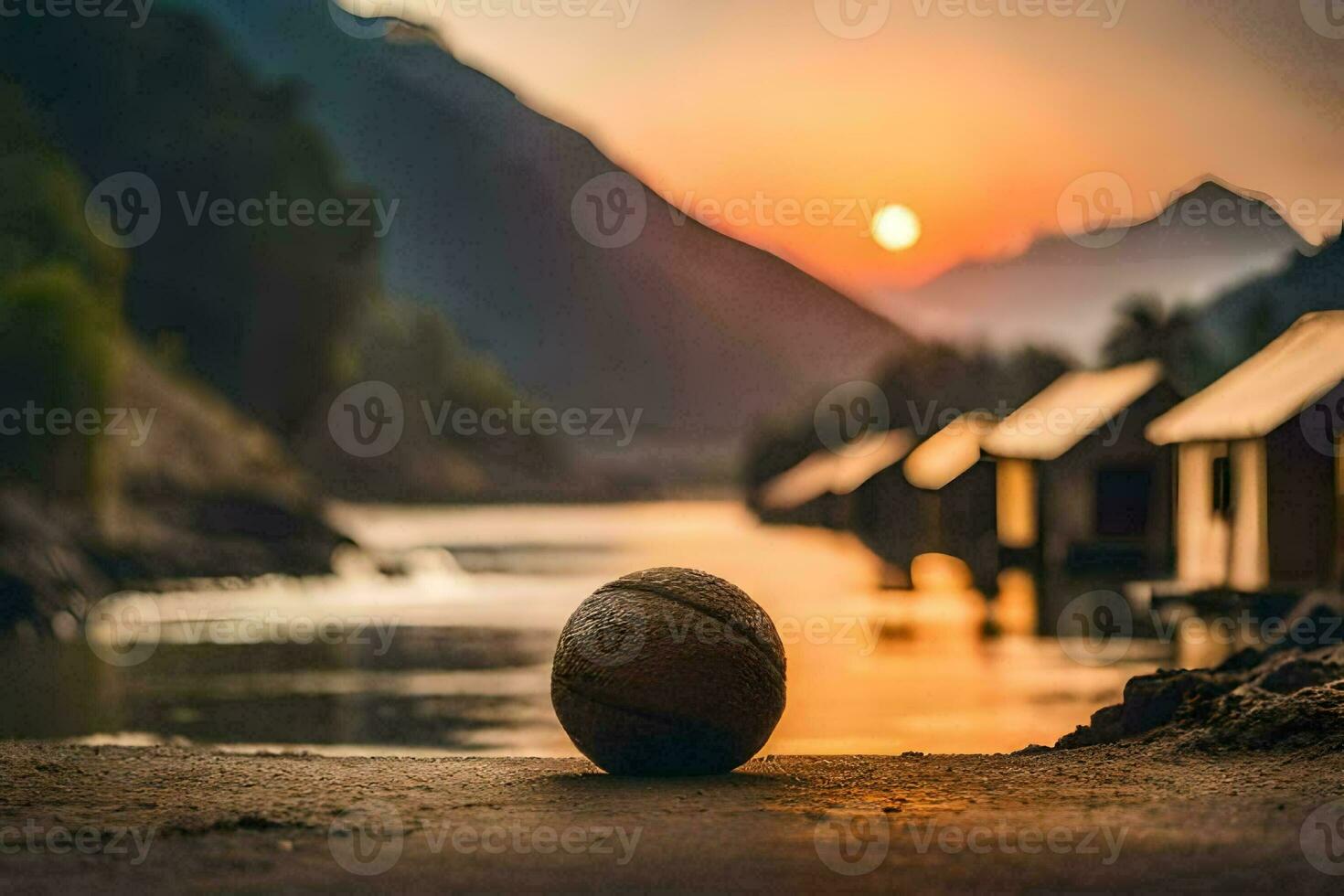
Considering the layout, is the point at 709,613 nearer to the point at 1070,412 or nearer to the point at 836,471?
the point at 1070,412

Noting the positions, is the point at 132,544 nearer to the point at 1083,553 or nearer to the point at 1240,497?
the point at 1083,553

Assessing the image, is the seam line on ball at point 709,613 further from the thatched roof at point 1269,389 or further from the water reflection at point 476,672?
the thatched roof at point 1269,389

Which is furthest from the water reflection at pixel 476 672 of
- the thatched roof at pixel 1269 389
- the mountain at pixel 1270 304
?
the mountain at pixel 1270 304

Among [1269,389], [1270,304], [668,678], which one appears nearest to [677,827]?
[668,678]

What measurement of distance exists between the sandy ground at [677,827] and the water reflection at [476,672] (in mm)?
5626

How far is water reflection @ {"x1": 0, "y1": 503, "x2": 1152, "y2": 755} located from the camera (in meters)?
19.9

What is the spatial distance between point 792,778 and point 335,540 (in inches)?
2147

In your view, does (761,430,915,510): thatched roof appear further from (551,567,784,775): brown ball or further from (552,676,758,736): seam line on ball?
(552,676,758,736): seam line on ball

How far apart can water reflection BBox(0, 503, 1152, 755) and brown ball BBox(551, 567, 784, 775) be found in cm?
584

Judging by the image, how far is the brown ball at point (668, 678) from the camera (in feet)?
37.4

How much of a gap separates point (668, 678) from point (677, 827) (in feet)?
6.09

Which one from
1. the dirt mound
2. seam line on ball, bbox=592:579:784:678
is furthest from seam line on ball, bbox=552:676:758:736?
the dirt mound

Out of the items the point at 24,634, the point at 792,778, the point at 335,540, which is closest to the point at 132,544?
the point at 335,540

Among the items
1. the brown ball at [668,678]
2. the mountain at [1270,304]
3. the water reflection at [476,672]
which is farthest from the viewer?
the mountain at [1270,304]
